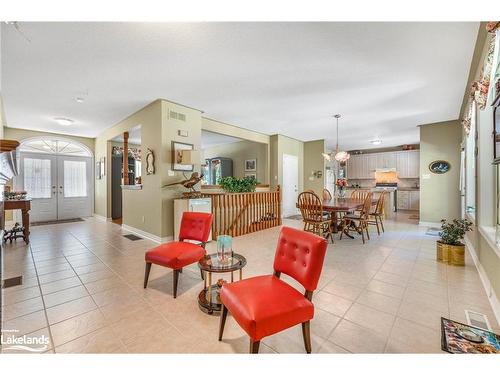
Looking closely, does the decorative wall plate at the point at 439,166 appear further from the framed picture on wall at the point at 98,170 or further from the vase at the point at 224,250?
the framed picture on wall at the point at 98,170

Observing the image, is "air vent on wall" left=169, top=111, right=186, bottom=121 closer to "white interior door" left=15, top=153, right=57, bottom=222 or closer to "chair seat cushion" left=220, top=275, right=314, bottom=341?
"chair seat cushion" left=220, top=275, right=314, bottom=341

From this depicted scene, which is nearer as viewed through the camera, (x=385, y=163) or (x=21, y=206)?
(x=21, y=206)

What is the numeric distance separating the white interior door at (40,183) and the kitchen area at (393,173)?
9837mm

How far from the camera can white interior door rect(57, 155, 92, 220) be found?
6746 mm

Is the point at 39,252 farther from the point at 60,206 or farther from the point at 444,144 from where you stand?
the point at 444,144

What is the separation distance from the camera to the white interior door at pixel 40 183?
6.14m

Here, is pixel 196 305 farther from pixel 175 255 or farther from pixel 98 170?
pixel 98 170

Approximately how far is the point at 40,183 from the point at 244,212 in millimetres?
6222

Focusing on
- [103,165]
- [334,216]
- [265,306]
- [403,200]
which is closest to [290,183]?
[334,216]

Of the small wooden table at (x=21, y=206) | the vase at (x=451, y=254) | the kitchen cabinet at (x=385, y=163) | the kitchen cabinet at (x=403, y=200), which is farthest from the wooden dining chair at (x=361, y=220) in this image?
the small wooden table at (x=21, y=206)

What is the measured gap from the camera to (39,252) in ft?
11.8

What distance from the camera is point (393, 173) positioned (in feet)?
30.0
